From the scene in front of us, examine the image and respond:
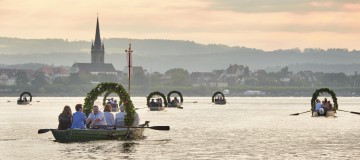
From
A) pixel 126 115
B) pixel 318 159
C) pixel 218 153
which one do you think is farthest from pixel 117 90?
pixel 318 159

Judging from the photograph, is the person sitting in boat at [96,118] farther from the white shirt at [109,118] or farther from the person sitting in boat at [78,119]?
the person sitting in boat at [78,119]

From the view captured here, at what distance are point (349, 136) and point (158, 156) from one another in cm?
2566

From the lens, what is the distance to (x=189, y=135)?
75312 mm

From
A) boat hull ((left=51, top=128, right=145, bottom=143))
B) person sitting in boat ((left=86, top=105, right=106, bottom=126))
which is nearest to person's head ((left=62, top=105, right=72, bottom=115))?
boat hull ((left=51, top=128, right=145, bottom=143))

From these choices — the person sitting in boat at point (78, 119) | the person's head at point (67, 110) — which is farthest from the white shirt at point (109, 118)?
the person's head at point (67, 110)

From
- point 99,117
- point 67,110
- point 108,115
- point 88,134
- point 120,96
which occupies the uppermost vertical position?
point 120,96

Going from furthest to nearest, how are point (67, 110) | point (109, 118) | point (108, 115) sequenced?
point (109, 118) → point (108, 115) → point (67, 110)

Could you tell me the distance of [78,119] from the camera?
191ft

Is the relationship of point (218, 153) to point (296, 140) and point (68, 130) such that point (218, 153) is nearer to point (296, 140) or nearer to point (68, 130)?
point (68, 130)

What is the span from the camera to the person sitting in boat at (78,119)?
2286 inches

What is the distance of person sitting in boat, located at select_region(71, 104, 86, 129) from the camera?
2286 inches

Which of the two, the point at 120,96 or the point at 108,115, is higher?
the point at 120,96

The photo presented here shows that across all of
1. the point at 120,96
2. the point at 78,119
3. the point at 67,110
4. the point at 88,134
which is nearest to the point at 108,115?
the point at 88,134

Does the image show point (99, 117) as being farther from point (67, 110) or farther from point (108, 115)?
point (67, 110)
